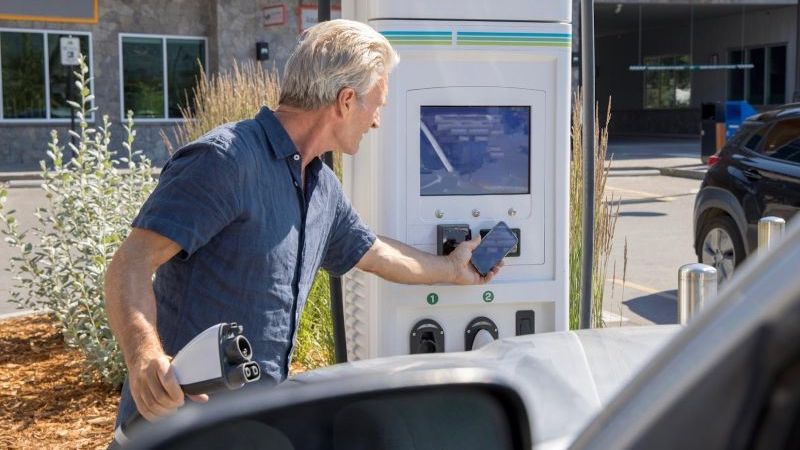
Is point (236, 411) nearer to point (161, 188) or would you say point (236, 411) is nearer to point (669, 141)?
point (161, 188)

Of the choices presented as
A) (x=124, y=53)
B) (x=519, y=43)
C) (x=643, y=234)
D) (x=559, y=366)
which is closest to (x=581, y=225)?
(x=519, y=43)

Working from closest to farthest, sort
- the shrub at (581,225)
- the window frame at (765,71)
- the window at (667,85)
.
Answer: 1. the shrub at (581,225)
2. the window frame at (765,71)
3. the window at (667,85)

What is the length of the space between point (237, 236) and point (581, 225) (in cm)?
247

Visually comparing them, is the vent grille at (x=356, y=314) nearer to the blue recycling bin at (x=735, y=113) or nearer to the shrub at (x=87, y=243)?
the shrub at (x=87, y=243)

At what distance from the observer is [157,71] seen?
24.2 meters

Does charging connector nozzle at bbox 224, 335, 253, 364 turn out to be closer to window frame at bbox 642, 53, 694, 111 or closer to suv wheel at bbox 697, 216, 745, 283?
suv wheel at bbox 697, 216, 745, 283

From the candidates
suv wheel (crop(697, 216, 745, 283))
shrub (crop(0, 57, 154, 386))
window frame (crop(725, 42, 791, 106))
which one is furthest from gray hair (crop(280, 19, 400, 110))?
window frame (crop(725, 42, 791, 106))

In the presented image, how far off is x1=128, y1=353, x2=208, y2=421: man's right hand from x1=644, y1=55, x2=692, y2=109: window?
126 feet

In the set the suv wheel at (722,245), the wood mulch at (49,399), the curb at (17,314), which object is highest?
the suv wheel at (722,245)

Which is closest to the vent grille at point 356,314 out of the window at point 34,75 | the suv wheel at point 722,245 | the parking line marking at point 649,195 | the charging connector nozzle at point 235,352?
the charging connector nozzle at point 235,352

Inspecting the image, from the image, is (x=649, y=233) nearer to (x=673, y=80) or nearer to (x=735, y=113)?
(x=735, y=113)

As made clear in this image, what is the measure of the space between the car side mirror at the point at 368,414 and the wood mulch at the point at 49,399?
12.0 ft

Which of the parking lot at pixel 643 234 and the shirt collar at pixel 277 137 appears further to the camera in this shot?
the parking lot at pixel 643 234

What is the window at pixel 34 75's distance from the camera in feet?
74.1
